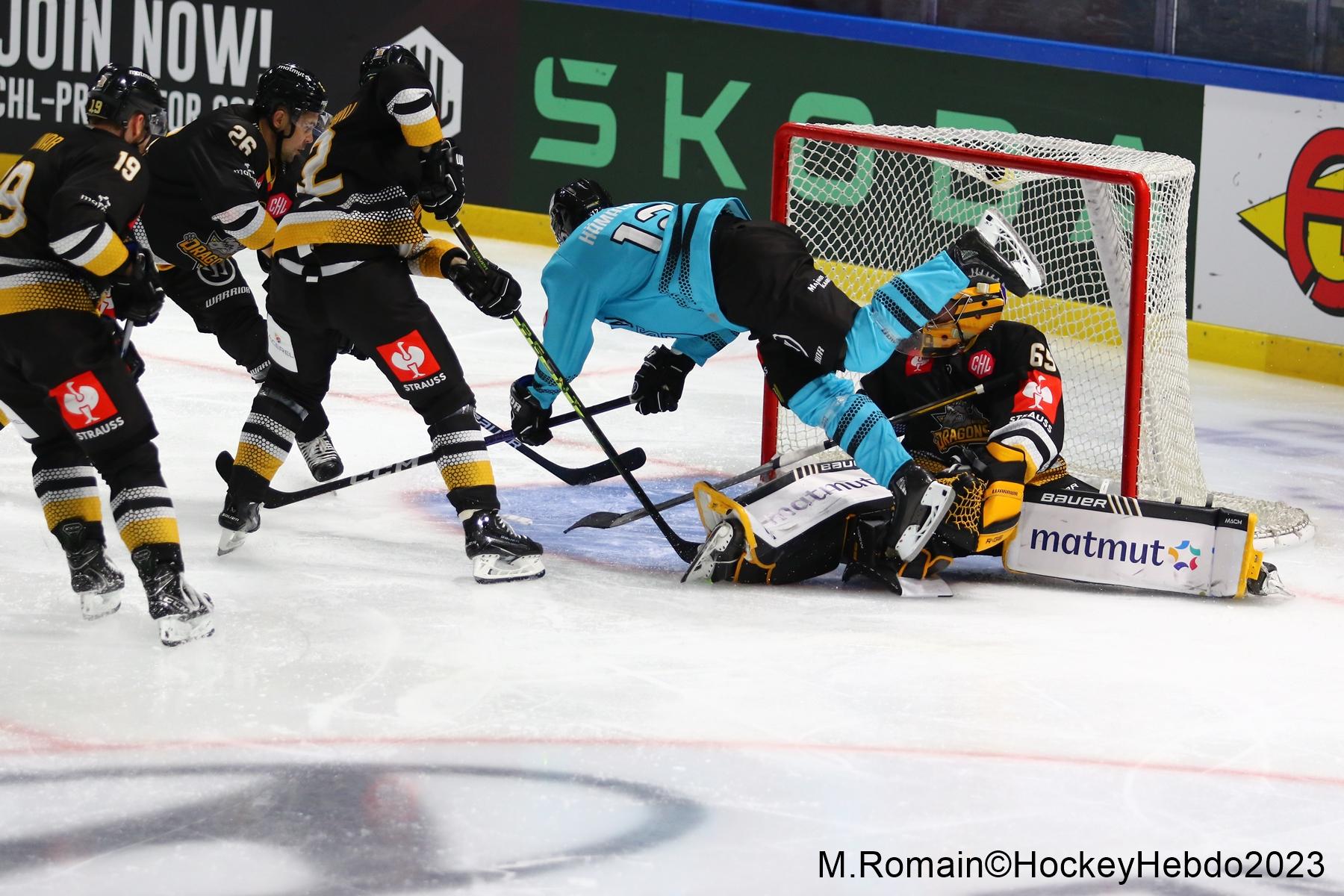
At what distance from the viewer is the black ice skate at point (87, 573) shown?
376 centimetres

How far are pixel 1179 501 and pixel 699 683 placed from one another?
151 centimetres

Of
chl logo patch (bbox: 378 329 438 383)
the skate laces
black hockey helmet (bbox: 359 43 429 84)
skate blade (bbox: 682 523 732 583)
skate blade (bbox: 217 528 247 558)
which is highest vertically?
black hockey helmet (bbox: 359 43 429 84)

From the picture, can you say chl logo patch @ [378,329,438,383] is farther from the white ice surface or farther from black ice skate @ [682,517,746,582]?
black ice skate @ [682,517,746,582]

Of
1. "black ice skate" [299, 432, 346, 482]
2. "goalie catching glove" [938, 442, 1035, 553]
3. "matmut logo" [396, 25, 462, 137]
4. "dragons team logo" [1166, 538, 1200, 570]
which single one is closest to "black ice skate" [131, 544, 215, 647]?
"black ice skate" [299, 432, 346, 482]

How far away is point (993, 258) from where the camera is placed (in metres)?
4.08

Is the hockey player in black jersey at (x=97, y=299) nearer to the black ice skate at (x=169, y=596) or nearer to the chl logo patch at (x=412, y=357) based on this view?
the black ice skate at (x=169, y=596)

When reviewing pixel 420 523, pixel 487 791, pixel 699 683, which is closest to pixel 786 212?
pixel 420 523

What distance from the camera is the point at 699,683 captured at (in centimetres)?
346

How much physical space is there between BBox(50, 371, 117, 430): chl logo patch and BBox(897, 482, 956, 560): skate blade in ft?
5.49

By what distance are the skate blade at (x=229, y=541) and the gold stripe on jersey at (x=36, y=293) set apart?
0.87 m

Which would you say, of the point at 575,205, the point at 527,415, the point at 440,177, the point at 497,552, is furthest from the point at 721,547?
the point at 440,177

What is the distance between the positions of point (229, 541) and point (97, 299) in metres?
0.86

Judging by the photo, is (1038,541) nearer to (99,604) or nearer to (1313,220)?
(99,604)

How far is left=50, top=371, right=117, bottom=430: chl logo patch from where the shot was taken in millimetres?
3525
